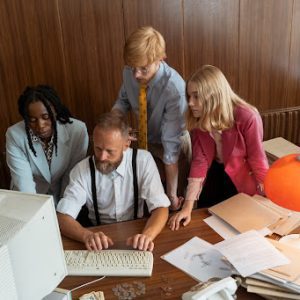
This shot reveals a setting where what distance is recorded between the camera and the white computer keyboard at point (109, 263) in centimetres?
144

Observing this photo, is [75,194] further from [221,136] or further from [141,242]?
[221,136]

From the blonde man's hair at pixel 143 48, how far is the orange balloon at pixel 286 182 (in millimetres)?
876

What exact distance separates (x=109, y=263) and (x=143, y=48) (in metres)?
0.97

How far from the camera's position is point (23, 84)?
8.91 ft

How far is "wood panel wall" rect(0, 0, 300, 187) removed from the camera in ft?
8.55

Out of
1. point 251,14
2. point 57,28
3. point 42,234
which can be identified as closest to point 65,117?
point 57,28

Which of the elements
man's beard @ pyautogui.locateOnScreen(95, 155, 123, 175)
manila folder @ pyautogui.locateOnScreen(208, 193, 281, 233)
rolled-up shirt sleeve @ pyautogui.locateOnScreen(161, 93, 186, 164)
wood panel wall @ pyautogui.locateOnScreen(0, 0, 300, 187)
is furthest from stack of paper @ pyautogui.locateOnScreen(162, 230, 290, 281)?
wood panel wall @ pyautogui.locateOnScreen(0, 0, 300, 187)

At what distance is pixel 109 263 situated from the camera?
1478 millimetres

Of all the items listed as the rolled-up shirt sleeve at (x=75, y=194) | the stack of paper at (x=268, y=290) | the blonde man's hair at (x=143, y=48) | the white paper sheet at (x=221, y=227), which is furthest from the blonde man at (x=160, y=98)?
the stack of paper at (x=268, y=290)

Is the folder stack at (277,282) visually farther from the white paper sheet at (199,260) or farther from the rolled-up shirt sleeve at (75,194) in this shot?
the rolled-up shirt sleeve at (75,194)

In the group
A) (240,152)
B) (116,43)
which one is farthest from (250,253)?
(116,43)

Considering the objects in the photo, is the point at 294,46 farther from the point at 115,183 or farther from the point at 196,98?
the point at 115,183

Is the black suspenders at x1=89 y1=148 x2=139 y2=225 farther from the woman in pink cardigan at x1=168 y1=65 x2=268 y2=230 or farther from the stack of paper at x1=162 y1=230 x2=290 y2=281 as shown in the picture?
the stack of paper at x1=162 y1=230 x2=290 y2=281

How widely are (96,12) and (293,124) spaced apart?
6.11 ft
